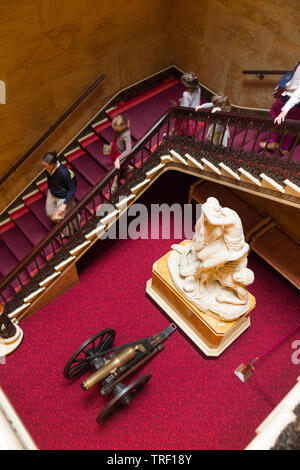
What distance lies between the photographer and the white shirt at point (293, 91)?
432cm

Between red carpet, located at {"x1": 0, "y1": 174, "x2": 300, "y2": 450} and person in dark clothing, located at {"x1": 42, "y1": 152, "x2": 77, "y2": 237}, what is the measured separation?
135cm

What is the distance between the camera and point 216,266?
465 cm

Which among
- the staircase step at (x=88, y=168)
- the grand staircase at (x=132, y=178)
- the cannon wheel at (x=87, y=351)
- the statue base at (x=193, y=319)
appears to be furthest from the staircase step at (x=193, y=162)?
the cannon wheel at (x=87, y=351)

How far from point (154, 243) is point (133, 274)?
77cm

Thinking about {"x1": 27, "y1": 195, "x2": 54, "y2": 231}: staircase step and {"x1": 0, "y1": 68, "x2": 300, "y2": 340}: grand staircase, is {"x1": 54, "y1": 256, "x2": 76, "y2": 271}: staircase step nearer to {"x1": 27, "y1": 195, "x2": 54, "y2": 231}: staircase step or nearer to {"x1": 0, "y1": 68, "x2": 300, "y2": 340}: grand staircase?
{"x1": 0, "y1": 68, "x2": 300, "y2": 340}: grand staircase

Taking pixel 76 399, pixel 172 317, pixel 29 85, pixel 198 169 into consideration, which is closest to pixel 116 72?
pixel 29 85

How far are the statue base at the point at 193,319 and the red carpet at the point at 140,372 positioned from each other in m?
0.18

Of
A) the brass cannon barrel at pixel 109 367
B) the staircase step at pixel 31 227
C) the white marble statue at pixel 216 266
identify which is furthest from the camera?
the staircase step at pixel 31 227

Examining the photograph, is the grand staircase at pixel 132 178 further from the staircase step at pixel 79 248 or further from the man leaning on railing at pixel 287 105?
the man leaning on railing at pixel 287 105

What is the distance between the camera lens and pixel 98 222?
5.45 m

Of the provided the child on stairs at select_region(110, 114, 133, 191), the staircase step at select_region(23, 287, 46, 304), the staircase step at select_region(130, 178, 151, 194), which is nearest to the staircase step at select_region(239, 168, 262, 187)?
the staircase step at select_region(130, 178, 151, 194)

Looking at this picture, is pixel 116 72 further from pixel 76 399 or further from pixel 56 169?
pixel 76 399

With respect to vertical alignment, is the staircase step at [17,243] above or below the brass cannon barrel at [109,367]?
above

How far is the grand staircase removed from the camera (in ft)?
15.9
